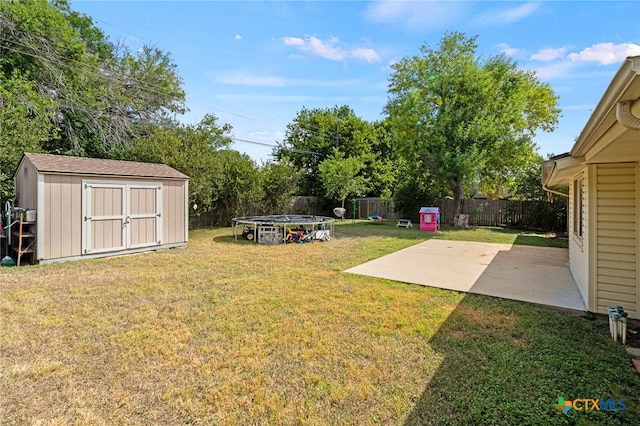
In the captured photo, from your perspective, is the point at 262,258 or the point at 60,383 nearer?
the point at 60,383

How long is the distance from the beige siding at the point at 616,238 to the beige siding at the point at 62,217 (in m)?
9.22

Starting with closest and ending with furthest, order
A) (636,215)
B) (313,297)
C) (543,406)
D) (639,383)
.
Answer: (543,406), (639,383), (636,215), (313,297)

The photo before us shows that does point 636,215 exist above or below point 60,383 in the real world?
above

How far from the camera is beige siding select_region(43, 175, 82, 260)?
638 cm

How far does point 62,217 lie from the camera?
21.6ft

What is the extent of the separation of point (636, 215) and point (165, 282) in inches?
263

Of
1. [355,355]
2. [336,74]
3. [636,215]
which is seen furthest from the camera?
[336,74]

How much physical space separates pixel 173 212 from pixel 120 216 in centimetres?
141

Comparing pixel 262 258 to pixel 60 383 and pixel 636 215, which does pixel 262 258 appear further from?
pixel 636 215

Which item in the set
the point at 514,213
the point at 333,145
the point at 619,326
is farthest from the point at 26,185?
the point at 333,145

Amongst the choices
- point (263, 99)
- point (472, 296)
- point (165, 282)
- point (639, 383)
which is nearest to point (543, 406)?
point (639, 383)

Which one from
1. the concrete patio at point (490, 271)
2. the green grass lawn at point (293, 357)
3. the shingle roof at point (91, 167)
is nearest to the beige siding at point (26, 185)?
the shingle roof at point (91, 167)

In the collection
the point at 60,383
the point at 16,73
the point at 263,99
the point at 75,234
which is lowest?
the point at 60,383

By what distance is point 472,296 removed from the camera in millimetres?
4656
